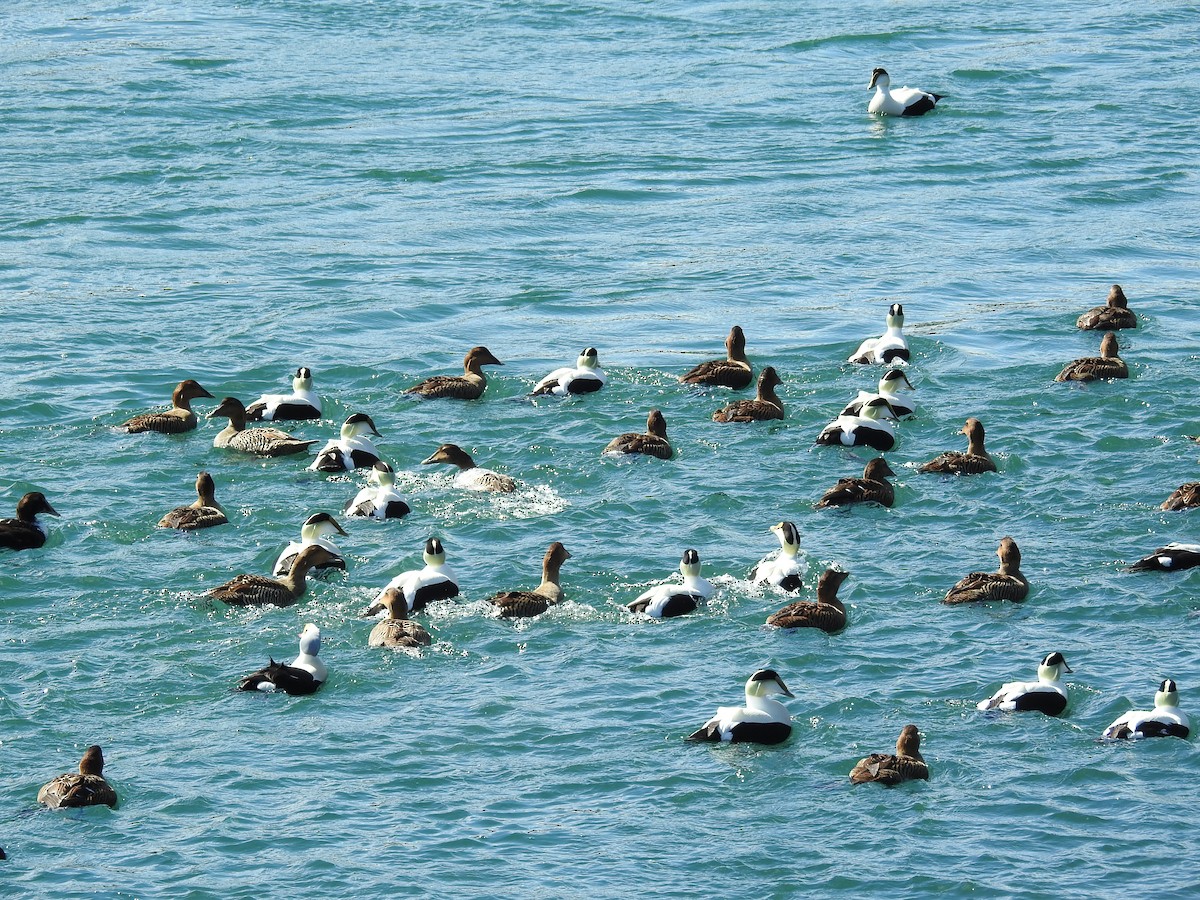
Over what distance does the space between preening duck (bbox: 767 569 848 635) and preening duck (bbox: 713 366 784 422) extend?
4776mm

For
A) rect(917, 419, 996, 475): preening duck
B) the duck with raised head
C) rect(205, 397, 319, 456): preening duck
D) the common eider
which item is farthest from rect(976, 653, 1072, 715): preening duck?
rect(205, 397, 319, 456): preening duck

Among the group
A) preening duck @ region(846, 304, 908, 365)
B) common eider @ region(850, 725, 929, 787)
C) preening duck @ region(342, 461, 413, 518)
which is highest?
preening duck @ region(846, 304, 908, 365)

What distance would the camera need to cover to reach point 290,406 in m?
22.5

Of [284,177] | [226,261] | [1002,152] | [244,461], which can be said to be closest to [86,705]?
[244,461]

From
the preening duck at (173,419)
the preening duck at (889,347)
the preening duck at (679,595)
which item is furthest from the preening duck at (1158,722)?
the preening duck at (173,419)

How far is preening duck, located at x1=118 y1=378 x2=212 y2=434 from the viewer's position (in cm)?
2223

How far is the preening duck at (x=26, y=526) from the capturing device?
19.1 m

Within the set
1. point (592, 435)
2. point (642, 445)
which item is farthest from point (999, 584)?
point (592, 435)

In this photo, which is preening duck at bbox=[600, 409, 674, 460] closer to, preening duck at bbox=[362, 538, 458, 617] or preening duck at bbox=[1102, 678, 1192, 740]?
preening duck at bbox=[362, 538, 458, 617]

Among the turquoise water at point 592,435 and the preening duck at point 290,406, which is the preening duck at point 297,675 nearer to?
the turquoise water at point 592,435

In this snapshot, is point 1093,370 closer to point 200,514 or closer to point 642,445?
point 642,445

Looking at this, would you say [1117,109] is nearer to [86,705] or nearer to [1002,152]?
[1002,152]

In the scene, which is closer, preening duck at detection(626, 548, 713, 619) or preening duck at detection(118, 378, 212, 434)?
preening duck at detection(626, 548, 713, 619)

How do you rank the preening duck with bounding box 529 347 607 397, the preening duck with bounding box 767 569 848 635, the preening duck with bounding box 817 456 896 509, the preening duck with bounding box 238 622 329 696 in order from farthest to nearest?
the preening duck with bounding box 529 347 607 397
the preening duck with bounding box 817 456 896 509
the preening duck with bounding box 767 569 848 635
the preening duck with bounding box 238 622 329 696
